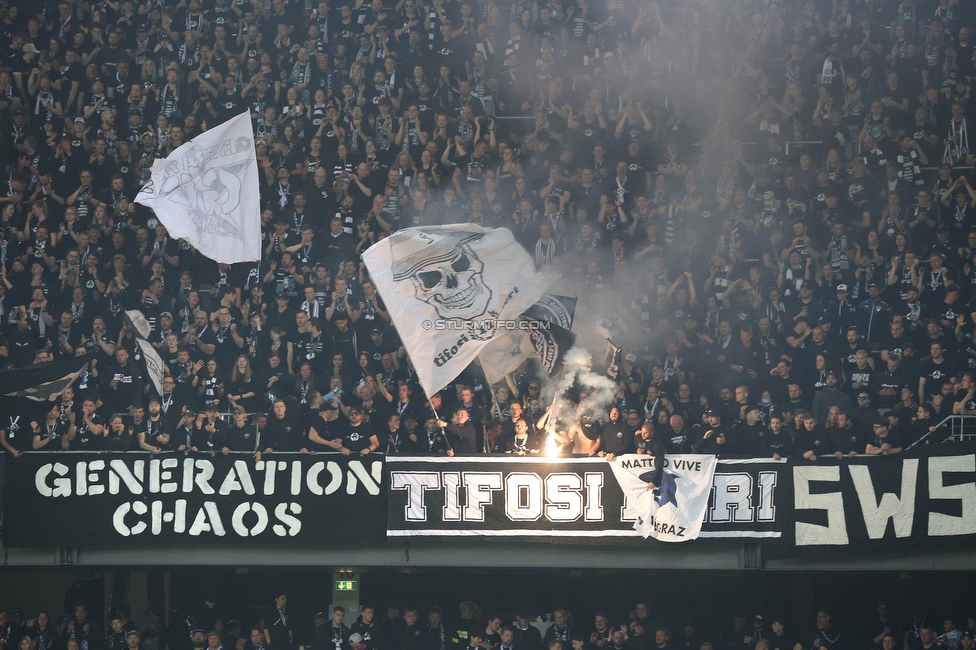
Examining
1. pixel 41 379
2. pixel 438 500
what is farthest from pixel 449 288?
pixel 41 379

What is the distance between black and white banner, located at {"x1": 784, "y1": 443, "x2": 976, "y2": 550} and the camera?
38.3ft

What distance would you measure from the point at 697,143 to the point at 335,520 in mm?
6678

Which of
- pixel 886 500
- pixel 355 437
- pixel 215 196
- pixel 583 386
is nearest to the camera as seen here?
pixel 886 500

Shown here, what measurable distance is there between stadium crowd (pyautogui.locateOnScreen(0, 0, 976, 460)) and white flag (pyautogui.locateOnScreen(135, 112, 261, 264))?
370mm

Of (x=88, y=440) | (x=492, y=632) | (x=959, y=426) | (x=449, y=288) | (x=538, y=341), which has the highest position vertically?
(x=449, y=288)

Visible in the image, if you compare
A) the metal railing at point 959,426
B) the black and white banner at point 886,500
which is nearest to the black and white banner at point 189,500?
the black and white banner at point 886,500

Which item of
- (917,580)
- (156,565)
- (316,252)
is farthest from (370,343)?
(917,580)

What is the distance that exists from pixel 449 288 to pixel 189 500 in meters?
3.46

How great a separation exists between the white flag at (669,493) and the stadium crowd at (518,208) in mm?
252

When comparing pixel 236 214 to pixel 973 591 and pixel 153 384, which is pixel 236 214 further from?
pixel 973 591

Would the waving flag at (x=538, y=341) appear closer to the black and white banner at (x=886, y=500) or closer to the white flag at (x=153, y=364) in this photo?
the black and white banner at (x=886, y=500)

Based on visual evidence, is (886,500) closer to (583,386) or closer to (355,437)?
(583,386)

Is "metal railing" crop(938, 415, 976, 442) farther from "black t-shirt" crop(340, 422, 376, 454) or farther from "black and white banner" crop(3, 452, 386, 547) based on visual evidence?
"black t-shirt" crop(340, 422, 376, 454)

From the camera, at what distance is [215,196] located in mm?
14906
